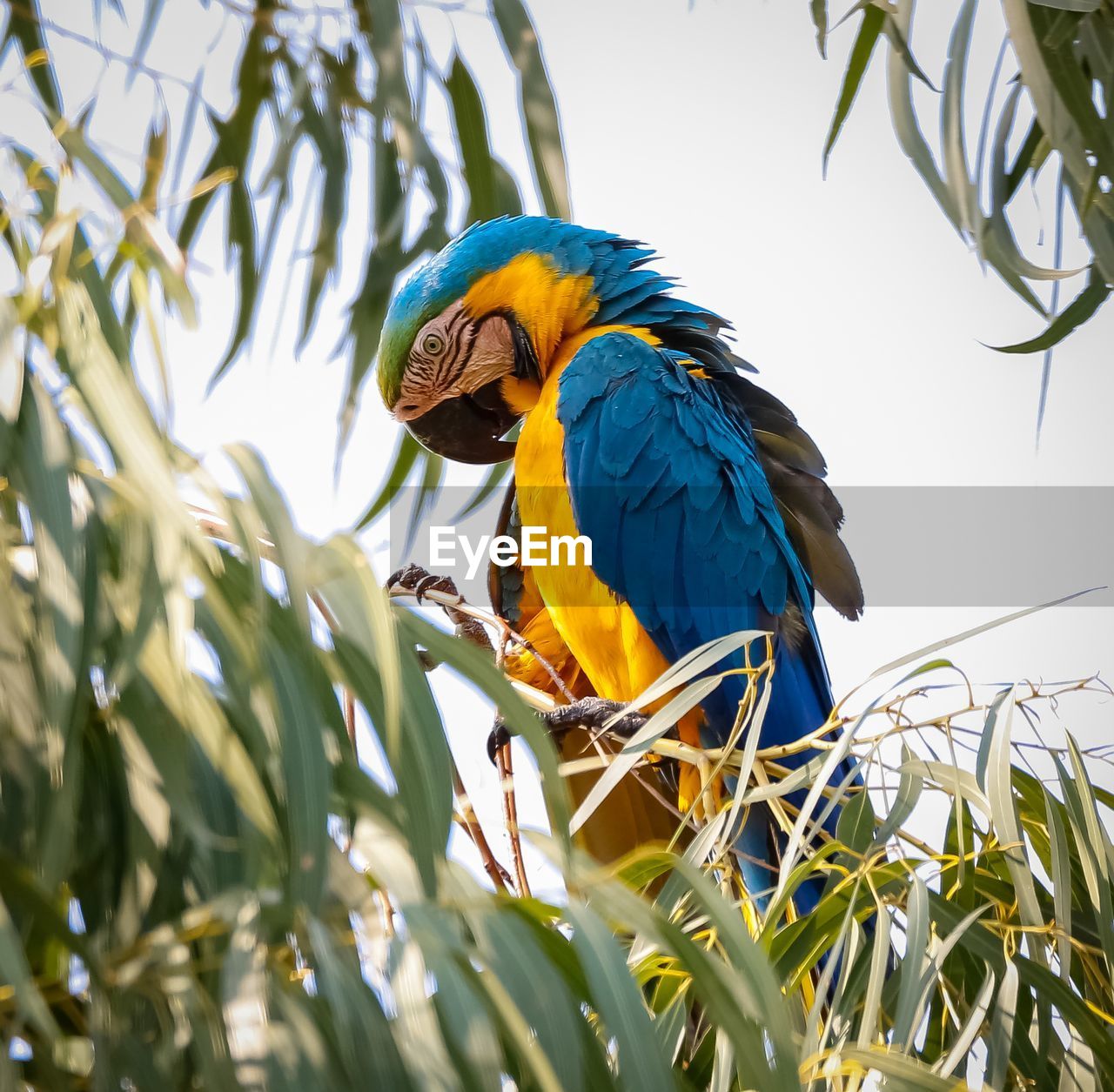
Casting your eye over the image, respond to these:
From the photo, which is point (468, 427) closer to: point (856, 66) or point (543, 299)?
point (543, 299)

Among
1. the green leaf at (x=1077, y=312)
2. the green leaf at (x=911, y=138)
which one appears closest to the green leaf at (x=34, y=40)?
the green leaf at (x=911, y=138)

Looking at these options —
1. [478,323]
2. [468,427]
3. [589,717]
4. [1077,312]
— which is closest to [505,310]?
[478,323]

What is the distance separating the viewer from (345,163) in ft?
4.15

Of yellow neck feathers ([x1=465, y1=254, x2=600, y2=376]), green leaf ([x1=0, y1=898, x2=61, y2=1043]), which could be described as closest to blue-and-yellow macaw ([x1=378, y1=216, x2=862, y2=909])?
yellow neck feathers ([x1=465, y1=254, x2=600, y2=376])

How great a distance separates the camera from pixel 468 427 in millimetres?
1419

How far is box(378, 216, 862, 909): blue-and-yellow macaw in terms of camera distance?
124 centimetres

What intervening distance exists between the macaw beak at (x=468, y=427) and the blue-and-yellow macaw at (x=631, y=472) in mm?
13

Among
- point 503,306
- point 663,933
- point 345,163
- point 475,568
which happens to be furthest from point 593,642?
point 663,933

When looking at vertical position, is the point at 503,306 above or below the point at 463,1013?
above

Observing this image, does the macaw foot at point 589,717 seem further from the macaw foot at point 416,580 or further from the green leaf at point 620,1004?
the green leaf at point 620,1004

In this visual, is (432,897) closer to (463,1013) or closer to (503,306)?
(463,1013)

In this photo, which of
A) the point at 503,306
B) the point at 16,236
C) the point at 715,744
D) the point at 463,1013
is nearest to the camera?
the point at 463,1013

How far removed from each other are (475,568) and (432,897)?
812mm
